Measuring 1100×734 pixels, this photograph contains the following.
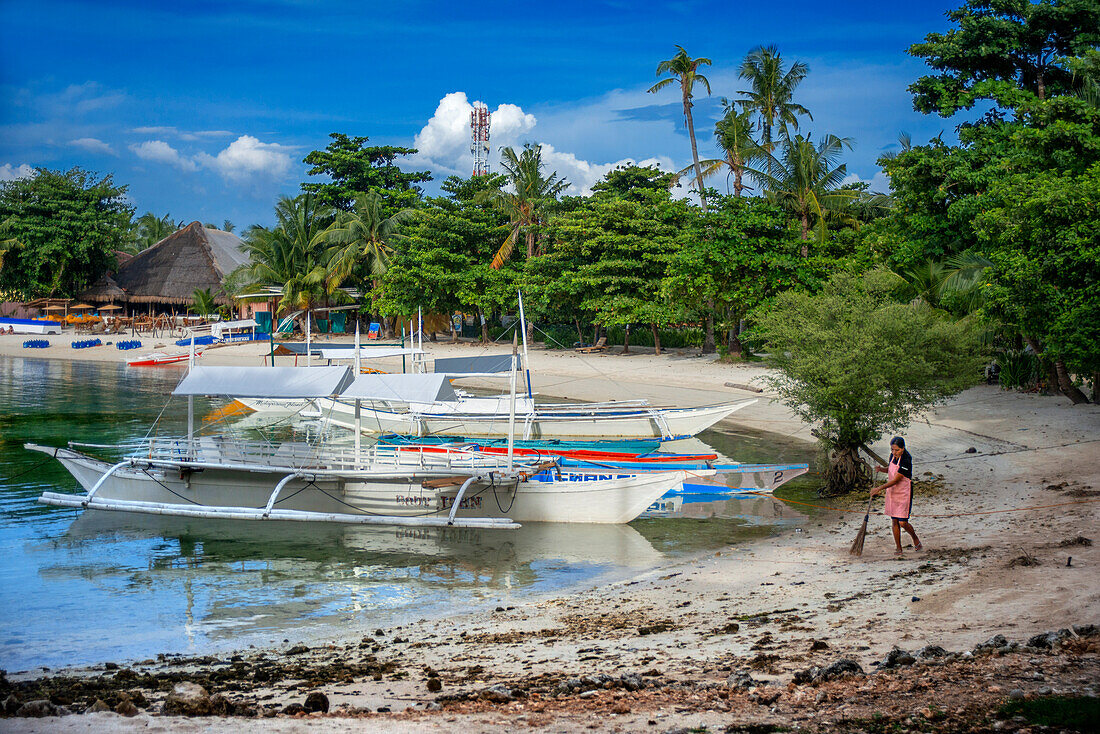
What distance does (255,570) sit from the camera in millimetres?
14016

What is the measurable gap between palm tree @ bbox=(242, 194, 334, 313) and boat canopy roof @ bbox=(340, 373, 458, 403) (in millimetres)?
40443

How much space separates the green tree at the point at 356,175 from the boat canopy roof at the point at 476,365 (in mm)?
34605

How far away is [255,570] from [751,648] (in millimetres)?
9199

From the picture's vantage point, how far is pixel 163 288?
66062 millimetres

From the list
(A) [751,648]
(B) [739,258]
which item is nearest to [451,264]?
(B) [739,258]

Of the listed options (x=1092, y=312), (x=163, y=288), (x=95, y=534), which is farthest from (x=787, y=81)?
(x=163, y=288)

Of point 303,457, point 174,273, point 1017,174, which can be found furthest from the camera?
point 174,273

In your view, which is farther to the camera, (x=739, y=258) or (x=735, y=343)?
(x=735, y=343)

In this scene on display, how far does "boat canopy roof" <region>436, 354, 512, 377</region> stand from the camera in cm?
2516

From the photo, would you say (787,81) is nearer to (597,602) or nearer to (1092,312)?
(1092,312)

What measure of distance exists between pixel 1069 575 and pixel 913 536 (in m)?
2.68

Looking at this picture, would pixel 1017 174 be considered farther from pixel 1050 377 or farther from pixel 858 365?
pixel 858 365

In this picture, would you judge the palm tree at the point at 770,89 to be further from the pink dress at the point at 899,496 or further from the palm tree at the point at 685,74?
the pink dress at the point at 899,496

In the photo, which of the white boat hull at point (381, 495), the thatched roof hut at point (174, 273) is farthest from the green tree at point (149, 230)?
the white boat hull at point (381, 495)
